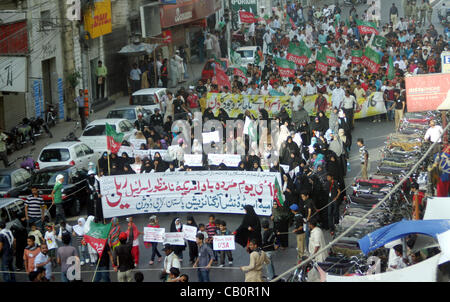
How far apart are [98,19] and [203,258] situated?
65.8 feet

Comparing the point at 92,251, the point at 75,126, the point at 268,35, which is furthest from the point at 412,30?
the point at 92,251

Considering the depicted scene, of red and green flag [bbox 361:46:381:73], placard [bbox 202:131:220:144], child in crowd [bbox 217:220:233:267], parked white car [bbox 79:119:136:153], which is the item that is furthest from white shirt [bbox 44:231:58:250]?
red and green flag [bbox 361:46:381:73]

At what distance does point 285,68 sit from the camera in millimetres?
30594

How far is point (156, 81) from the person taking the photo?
3556 cm

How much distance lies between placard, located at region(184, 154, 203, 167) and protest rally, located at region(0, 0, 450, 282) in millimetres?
28

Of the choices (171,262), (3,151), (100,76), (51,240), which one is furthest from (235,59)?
(171,262)

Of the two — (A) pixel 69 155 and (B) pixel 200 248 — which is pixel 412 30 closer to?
(A) pixel 69 155

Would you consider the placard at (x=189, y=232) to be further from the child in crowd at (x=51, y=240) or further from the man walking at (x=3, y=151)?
the man walking at (x=3, y=151)

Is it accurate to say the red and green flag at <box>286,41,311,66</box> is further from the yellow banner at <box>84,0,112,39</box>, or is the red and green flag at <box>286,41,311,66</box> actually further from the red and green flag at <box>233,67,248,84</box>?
the yellow banner at <box>84,0,112,39</box>

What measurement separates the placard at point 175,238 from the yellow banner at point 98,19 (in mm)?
18500

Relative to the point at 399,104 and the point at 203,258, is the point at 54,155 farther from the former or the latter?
the point at 399,104

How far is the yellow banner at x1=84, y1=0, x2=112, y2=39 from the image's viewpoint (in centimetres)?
3243

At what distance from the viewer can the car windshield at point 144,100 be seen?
28.7 metres
